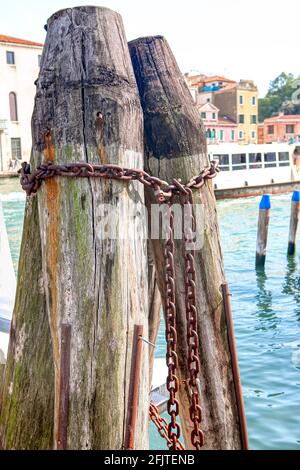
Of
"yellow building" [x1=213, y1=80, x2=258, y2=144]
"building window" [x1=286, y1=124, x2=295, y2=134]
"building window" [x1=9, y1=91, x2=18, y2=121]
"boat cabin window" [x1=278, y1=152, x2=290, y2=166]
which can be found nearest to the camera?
"boat cabin window" [x1=278, y1=152, x2=290, y2=166]

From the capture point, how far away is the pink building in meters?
49.3

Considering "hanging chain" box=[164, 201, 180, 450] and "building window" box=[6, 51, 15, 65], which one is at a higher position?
"building window" box=[6, 51, 15, 65]

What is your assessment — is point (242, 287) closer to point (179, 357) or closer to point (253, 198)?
point (179, 357)

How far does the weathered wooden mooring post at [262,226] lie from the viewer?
12.5 metres

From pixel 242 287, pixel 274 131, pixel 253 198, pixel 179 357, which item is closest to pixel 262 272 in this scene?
pixel 242 287

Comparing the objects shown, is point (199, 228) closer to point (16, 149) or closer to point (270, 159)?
point (270, 159)

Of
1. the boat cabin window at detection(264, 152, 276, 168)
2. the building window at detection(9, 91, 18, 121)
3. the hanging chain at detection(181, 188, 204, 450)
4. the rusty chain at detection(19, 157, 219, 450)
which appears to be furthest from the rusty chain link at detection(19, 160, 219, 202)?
the building window at detection(9, 91, 18, 121)

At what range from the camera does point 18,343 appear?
1.96 metres

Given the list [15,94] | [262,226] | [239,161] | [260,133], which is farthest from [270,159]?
[260,133]

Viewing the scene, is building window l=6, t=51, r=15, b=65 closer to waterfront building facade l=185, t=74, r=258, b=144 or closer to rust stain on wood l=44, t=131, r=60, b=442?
waterfront building facade l=185, t=74, r=258, b=144

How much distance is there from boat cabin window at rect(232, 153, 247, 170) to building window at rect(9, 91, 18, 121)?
22.3 meters

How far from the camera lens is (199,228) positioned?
1.99m

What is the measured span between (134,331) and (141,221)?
37 cm

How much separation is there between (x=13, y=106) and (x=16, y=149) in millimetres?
3296
